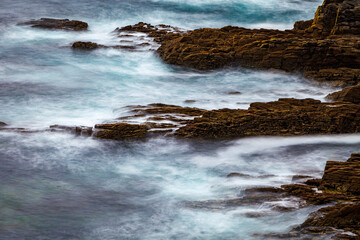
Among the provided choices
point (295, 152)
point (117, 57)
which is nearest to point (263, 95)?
point (295, 152)

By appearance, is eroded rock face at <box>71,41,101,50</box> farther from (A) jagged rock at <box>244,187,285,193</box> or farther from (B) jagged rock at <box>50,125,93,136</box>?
(A) jagged rock at <box>244,187,285,193</box>

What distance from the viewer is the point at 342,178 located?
24.4ft

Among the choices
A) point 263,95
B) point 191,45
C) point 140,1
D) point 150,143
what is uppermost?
point 140,1

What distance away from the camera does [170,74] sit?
53.8 feet

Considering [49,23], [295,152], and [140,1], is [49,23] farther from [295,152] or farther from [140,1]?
[295,152]

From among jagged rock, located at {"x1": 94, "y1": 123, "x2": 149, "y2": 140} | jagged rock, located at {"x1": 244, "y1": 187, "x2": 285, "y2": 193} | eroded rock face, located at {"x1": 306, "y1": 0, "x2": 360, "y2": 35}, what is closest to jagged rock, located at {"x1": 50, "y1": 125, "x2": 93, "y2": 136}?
jagged rock, located at {"x1": 94, "y1": 123, "x2": 149, "y2": 140}

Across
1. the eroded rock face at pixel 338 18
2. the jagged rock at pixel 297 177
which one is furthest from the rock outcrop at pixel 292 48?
the jagged rock at pixel 297 177

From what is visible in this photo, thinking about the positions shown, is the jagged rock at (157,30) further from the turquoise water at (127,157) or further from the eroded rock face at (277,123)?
the eroded rock face at (277,123)

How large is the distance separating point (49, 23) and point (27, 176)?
47.7 feet

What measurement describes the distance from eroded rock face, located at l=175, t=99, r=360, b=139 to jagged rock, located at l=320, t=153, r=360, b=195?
2.93 m

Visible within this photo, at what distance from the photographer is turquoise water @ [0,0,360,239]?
293 inches

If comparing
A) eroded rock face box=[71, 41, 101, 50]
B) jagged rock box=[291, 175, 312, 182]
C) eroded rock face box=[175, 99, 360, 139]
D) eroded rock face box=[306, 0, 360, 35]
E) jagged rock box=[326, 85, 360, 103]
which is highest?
eroded rock face box=[306, 0, 360, 35]

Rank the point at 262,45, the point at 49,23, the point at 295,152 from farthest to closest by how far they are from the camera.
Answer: the point at 49,23, the point at 262,45, the point at 295,152

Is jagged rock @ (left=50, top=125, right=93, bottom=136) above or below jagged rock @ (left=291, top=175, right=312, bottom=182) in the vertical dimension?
above
